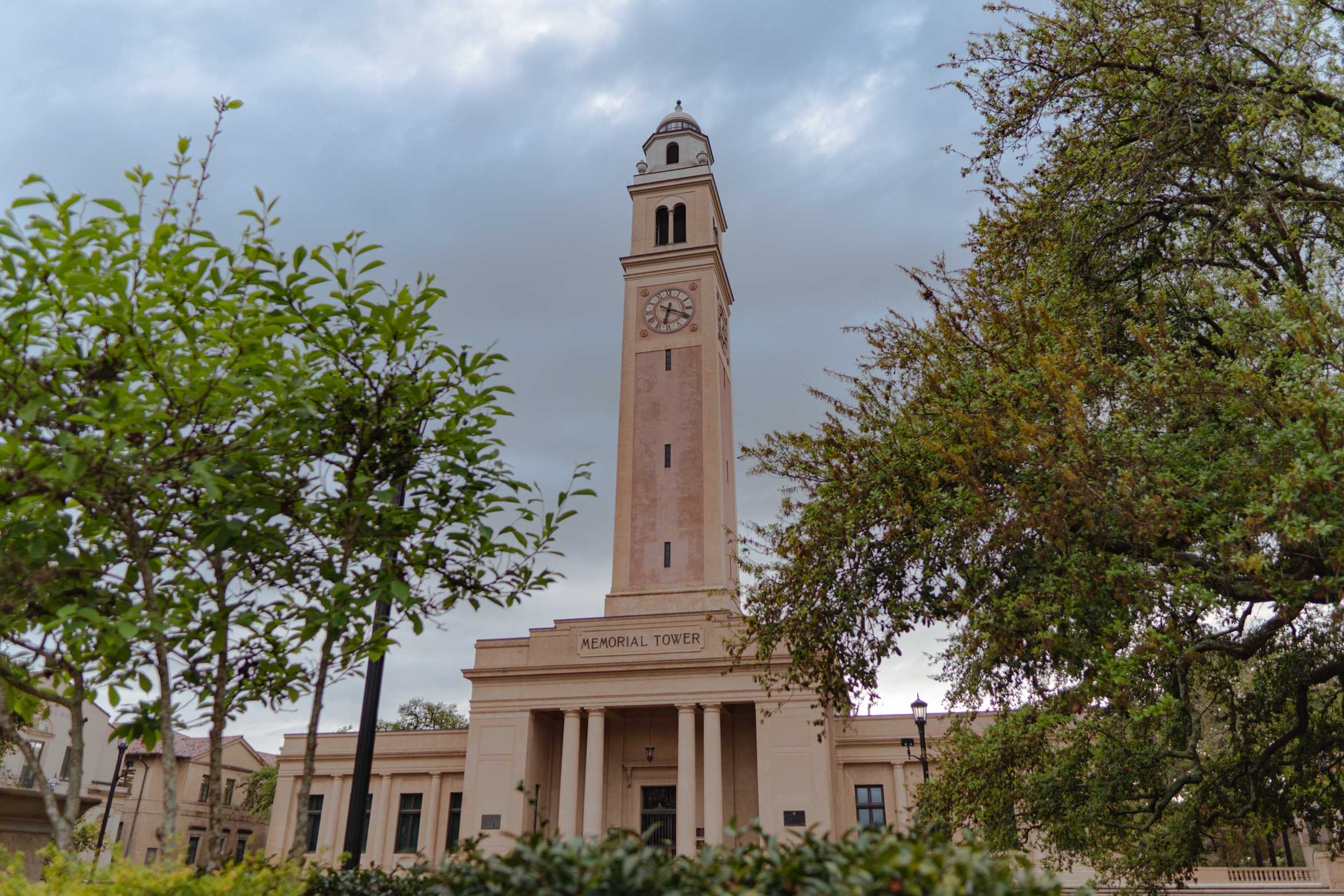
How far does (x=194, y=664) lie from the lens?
763 cm

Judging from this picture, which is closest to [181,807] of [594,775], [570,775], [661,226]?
[570,775]

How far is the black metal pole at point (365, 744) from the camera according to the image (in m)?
9.82

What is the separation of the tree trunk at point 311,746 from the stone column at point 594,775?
27.9 meters

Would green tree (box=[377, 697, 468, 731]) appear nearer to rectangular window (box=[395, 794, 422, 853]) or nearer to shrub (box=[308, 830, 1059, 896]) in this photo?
rectangular window (box=[395, 794, 422, 853])

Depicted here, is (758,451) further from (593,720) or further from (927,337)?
(593,720)

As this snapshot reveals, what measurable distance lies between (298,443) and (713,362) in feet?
113

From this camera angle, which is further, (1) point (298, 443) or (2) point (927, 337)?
(2) point (927, 337)

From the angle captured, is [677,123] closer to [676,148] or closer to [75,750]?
[676,148]

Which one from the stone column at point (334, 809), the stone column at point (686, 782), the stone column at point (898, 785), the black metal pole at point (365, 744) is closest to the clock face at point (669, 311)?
the stone column at point (686, 782)

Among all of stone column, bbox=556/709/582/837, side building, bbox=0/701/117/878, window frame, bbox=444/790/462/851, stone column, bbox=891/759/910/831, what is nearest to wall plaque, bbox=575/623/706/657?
stone column, bbox=556/709/582/837

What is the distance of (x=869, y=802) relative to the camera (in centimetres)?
3619

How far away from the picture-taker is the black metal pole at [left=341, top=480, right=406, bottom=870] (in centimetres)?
982

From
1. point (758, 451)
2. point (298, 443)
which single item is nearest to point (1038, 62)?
point (758, 451)

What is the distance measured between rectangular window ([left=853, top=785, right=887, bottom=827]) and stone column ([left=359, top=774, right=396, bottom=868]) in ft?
65.4
